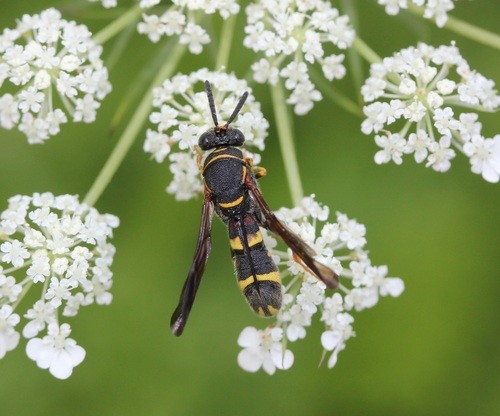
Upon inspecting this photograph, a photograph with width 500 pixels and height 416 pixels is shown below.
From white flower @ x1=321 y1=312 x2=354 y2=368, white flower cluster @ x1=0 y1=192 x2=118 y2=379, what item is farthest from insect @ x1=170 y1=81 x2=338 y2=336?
white flower cluster @ x1=0 y1=192 x2=118 y2=379

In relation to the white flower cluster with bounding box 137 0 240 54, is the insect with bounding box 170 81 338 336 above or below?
below

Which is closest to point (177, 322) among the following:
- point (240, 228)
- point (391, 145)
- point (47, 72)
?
point (240, 228)

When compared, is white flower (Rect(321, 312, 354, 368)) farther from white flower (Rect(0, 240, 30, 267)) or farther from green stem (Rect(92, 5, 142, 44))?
green stem (Rect(92, 5, 142, 44))

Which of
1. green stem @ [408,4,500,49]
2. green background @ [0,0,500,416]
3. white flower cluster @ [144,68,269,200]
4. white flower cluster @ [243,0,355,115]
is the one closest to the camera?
white flower cluster @ [144,68,269,200]

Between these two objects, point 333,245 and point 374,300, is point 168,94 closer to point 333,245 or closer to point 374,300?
point 333,245

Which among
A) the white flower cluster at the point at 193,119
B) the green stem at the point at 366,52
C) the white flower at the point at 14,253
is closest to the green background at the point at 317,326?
the green stem at the point at 366,52

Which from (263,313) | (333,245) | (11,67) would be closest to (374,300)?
(333,245)

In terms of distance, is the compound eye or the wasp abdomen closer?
the wasp abdomen
